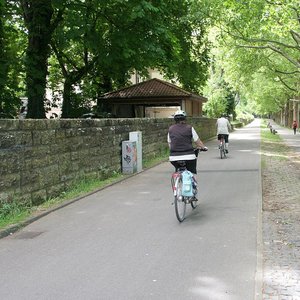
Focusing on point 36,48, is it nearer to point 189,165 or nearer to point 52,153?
point 52,153

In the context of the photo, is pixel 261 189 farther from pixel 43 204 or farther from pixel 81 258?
pixel 81 258

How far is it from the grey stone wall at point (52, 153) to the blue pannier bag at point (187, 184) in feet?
9.44

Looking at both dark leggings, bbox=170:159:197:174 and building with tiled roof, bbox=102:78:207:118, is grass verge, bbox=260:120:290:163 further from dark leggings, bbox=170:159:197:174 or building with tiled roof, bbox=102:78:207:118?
dark leggings, bbox=170:159:197:174

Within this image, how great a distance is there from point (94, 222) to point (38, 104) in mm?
14455

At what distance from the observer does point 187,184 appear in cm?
789

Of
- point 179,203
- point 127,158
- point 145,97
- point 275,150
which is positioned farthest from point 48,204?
point 145,97

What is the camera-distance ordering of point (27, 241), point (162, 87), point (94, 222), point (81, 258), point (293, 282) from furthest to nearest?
point (162, 87), point (94, 222), point (27, 241), point (81, 258), point (293, 282)

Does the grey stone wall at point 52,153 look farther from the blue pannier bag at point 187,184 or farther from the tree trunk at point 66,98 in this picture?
the tree trunk at point 66,98

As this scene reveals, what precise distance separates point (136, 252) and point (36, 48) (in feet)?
53.9

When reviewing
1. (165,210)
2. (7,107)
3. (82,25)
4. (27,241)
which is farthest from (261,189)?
(7,107)

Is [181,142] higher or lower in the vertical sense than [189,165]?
higher

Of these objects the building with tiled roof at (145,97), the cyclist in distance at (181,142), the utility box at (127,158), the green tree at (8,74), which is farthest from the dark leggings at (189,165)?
the building with tiled roof at (145,97)

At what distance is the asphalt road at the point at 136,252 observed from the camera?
4.72m

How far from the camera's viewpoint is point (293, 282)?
487 centimetres
